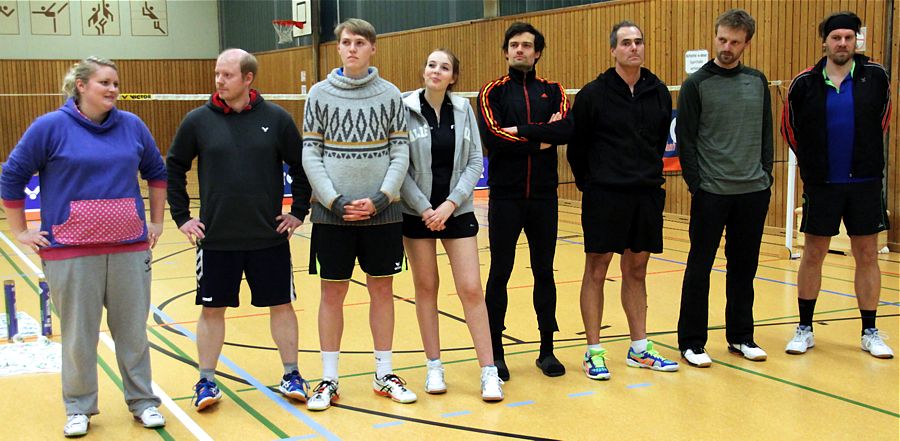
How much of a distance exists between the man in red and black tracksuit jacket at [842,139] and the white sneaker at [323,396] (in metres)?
2.49

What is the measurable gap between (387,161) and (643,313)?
160 centimetres

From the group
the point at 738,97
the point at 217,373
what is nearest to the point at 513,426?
the point at 217,373

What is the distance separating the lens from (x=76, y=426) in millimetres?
3629

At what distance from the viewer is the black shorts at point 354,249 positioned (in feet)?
12.9

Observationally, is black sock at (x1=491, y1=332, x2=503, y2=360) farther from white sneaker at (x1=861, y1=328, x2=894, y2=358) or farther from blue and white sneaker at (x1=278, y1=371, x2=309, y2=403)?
white sneaker at (x1=861, y1=328, x2=894, y2=358)

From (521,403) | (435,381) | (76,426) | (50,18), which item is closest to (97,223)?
(76,426)

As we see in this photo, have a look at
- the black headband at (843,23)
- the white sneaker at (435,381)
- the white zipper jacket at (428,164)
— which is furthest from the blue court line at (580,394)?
the black headband at (843,23)

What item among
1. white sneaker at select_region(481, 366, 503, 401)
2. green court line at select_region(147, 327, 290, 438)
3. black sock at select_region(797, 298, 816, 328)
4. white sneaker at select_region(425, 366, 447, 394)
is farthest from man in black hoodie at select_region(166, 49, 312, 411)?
black sock at select_region(797, 298, 816, 328)

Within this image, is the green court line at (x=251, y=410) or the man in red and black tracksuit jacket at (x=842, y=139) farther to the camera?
the man in red and black tracksuit jacket at (x=842, y=139)

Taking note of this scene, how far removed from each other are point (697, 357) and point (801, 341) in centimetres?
69

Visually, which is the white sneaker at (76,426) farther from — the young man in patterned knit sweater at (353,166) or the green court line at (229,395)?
the young man in patterned knit sweater at (353,166)

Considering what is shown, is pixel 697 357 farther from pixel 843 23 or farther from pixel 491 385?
pixel 843 23

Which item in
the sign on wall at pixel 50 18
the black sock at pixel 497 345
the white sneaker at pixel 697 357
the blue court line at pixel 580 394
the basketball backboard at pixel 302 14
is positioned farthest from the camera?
the sign on wall at pixel 50 18

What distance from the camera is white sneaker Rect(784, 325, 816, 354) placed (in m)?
4.85
